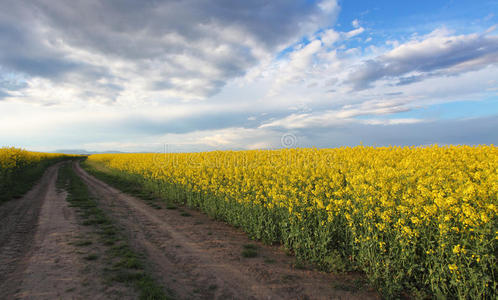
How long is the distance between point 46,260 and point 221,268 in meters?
4.70

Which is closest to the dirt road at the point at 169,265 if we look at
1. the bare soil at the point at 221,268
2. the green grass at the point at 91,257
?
the bare soil at the point at 221,268

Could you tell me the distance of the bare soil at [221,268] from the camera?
505cm

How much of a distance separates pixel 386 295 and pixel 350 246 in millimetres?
1385

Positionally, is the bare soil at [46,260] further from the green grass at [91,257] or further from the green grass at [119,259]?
the green grass at [119,259]

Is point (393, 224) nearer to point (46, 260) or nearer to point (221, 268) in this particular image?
point (221, 268)

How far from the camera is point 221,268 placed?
20.0 feet

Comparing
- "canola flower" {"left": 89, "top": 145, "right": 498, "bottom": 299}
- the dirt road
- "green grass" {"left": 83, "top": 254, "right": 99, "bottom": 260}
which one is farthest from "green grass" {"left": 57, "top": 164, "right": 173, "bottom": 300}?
"canola flower" {"left": 89, "top": 145, "right": 498, "bottom": 299}

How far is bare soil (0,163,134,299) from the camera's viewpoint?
16.2 feet

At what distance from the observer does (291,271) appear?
588 centimetres

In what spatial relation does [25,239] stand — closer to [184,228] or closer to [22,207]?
[184,228]

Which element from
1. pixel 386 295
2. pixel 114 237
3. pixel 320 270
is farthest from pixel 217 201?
pixel 386 295

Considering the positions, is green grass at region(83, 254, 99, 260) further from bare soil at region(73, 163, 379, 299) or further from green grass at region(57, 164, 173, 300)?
bare soil at region(73, 163, 379, 299)

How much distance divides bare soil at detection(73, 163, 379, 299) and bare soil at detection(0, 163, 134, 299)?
4.14 feet

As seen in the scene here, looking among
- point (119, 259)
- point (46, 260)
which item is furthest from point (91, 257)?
point (46, 260)
